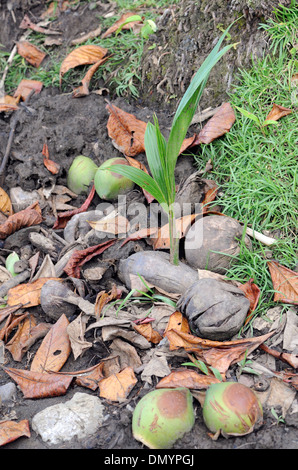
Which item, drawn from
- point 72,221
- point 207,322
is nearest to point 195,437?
point 207,322

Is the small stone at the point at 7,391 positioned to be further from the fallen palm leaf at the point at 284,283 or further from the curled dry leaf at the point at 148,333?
the fallen palm leaf at the point at 284,283

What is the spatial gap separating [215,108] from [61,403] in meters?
2.06

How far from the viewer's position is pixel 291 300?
244 cm

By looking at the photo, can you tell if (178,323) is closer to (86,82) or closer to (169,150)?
(169,150)

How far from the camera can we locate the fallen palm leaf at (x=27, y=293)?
2697mm

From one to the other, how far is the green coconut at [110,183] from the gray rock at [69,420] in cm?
132

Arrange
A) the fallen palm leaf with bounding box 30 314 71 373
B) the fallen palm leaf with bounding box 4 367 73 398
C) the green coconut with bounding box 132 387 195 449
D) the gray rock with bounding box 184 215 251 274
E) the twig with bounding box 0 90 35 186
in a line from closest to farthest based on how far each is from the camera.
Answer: the green coconut with bounding box 132 387 195 449 → the fallen palm leaf with bounding box 4 367 73 398 → the fallen palm leaf with bounding box 30 314 71 373 → the gray rock with bounding box 184 215 251 274 → the twig with bounding box 0 90 35 186

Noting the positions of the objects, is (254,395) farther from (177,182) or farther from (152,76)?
(152,76)

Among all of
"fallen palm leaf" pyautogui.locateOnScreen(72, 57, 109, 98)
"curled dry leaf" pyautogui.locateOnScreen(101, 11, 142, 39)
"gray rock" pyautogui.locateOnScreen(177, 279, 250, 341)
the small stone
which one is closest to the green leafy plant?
"gray rock" pyautogui.locateOnScreen(177, 279, 250, 341)

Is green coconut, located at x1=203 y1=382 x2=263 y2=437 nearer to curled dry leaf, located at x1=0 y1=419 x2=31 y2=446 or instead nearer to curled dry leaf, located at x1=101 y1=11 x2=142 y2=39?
curled dry leaf, located at x1=0 y1=419 x2=31 y2=446

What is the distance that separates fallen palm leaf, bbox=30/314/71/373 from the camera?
238 cm

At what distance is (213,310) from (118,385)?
54 cm

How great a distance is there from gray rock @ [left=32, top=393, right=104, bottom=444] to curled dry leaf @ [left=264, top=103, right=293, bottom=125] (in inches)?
74.5

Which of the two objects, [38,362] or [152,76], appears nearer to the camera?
[38,362]
